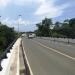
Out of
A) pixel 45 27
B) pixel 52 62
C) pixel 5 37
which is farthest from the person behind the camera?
pixel 45 27

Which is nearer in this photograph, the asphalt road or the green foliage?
the asphalt road

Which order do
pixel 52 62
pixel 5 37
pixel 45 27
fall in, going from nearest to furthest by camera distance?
pixel 52 62, pixel 5 37, pixel 45 27

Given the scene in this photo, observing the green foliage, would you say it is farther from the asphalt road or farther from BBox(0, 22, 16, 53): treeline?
the asphalt road

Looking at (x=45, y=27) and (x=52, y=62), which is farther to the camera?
(x=45, y=27)

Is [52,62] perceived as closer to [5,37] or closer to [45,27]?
[5,37]

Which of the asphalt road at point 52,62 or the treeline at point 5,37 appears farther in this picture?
the treeline at point 5,37

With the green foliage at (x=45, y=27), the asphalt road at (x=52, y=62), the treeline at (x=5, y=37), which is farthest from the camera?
the green foliage at (x=45, y=27)

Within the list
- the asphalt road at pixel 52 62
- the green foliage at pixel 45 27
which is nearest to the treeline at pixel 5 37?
the asphalt road at pixel 52 62

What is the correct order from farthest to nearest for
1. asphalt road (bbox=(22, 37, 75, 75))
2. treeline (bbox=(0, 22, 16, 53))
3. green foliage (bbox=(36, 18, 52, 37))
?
green foliage (bbox=(36, 18, 52, 37)) < treeline (bbox=(0, 22, 16, 53)) < asphalt road (bbox=(22, 37, 75, 75))

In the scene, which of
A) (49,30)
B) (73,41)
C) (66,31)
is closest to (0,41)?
(73,41)

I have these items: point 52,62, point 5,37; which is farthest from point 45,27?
point 52,62

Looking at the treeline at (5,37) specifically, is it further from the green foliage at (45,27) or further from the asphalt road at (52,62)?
the green foliage at (45,27)

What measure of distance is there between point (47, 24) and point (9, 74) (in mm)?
156458

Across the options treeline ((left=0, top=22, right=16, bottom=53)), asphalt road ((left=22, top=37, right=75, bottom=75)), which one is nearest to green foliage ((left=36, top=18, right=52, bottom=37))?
treeline ((left=0, top=22, right=16, bottom=53))
